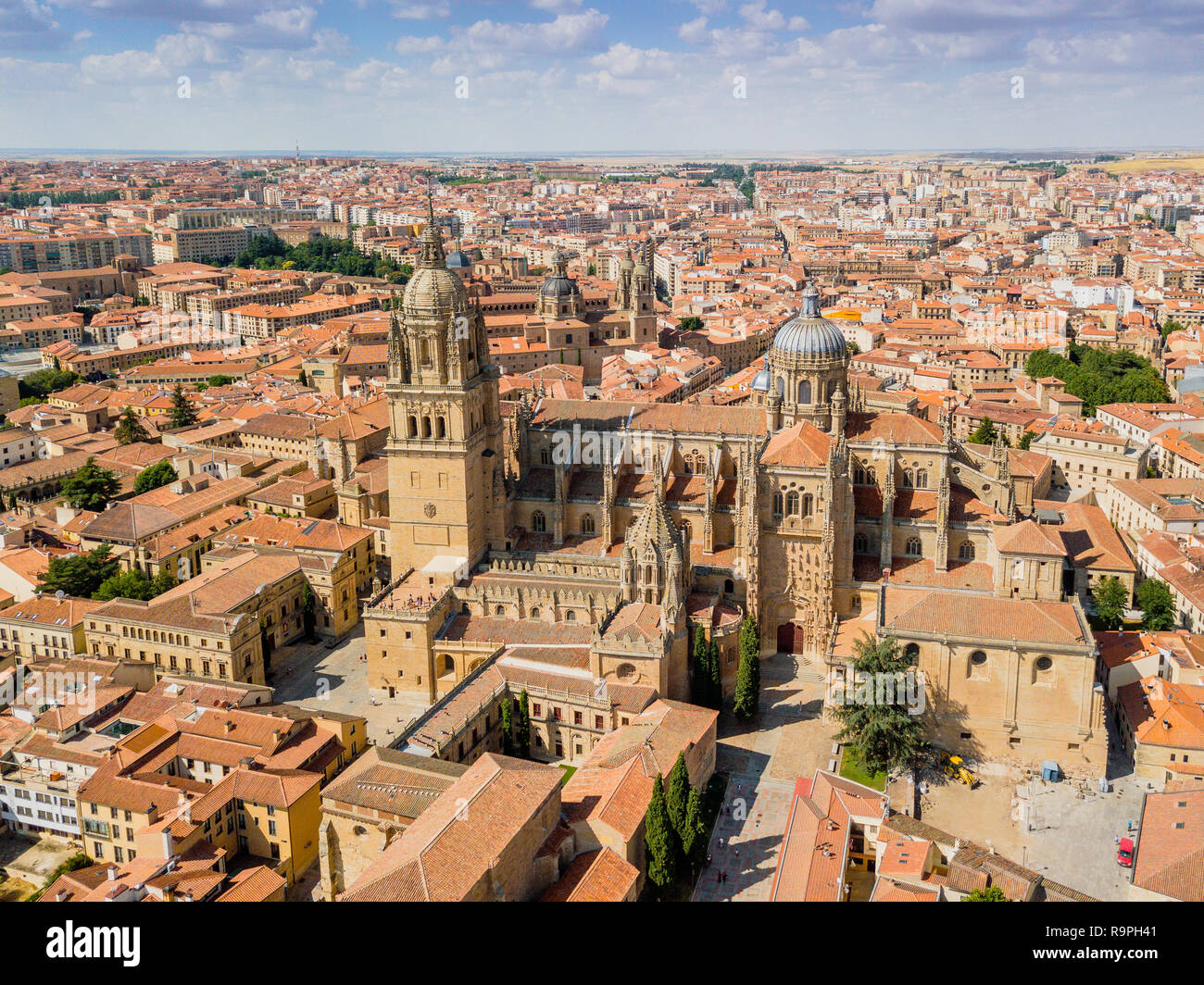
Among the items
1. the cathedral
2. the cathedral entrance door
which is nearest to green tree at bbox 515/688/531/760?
the cathedral

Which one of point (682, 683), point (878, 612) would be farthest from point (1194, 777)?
point (682, 683)

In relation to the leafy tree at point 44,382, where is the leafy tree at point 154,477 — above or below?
below

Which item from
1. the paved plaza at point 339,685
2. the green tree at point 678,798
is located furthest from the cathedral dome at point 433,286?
the green tree at point 678,798

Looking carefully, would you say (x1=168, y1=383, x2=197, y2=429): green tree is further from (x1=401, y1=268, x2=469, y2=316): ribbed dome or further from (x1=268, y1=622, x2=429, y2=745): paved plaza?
(x1=401, y1=268, x2=469, y2=316): ribbed dome

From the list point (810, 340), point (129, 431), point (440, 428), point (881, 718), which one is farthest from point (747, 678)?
point (129, 431)

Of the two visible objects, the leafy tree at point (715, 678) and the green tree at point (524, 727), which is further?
the leafy tree at point (715, 678)

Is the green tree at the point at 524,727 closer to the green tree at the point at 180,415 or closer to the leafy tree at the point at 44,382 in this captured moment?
the green tree at the point at 180,415
